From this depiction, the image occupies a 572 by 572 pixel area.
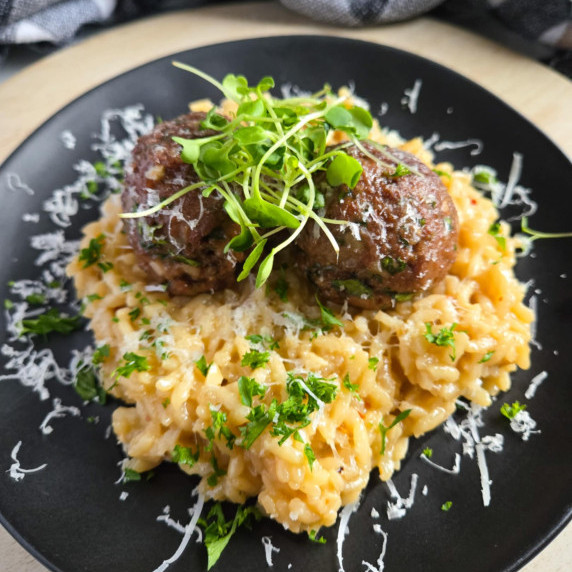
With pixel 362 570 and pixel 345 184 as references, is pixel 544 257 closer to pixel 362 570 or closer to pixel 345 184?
pixel 345 184

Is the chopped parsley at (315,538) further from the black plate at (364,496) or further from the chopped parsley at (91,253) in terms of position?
the chopped parsley at (91,253)

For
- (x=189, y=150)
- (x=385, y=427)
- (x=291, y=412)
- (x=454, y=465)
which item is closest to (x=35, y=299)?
(x=189, y=150)

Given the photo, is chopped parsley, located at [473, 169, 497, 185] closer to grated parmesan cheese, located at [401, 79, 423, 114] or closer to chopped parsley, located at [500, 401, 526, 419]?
grated parmesan cheese, located at [401, 79, 423, 114]

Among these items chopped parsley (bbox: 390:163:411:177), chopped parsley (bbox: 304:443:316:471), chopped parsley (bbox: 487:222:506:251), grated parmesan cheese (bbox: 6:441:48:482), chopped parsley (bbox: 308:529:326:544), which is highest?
chopped parsley (bbox: 390:163:411:177)

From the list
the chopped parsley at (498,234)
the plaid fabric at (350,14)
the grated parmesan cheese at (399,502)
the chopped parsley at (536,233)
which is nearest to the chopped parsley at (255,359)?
the grated parmesan cheese at (399,502)

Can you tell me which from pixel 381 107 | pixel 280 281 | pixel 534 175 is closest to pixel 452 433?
pixel 280 281

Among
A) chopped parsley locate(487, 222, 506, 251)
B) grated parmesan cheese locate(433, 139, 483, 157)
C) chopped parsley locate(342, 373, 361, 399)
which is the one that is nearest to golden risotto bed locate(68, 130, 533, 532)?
chopped parsley locate(342, 373, 361, 399)
